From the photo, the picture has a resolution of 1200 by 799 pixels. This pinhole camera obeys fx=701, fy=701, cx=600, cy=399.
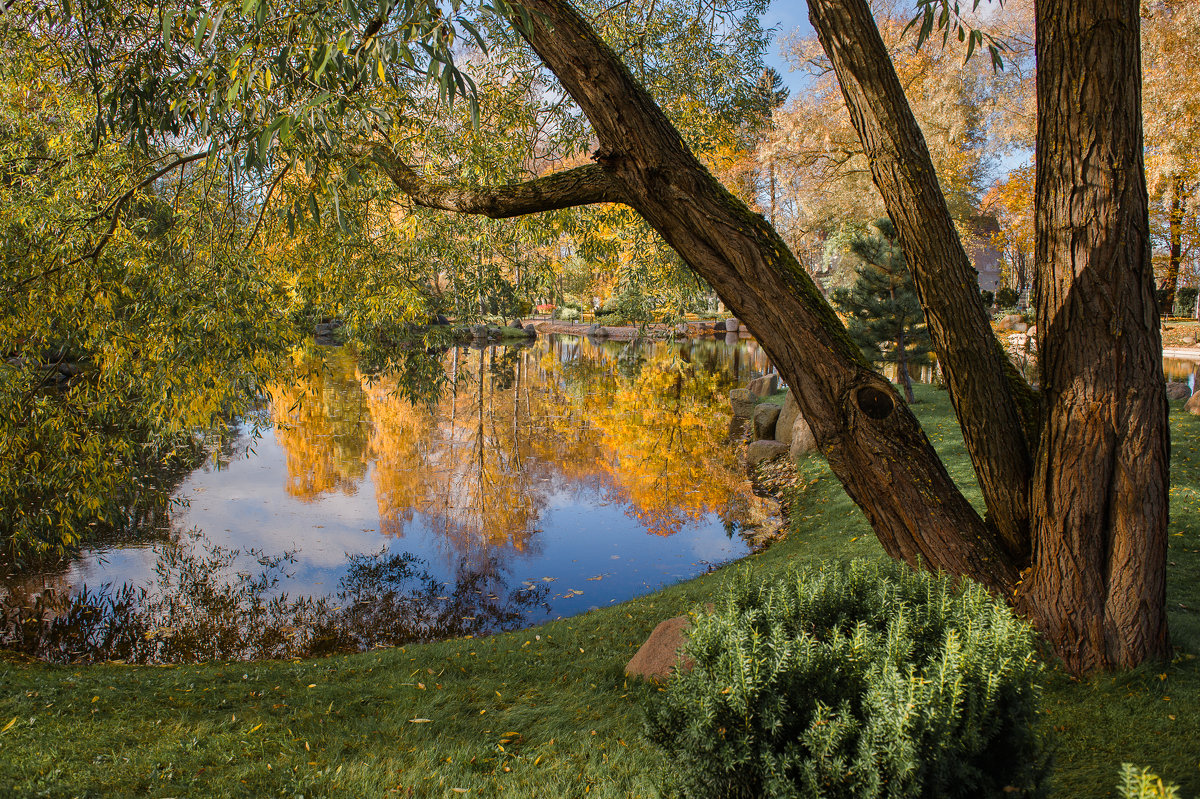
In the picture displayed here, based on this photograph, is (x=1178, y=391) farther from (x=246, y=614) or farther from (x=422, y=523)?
(x=246, y=614)

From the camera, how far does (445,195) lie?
15.3ft

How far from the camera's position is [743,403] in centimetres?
1739

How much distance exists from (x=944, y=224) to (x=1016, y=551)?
73.2 inches

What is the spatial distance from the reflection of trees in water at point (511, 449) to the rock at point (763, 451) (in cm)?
32

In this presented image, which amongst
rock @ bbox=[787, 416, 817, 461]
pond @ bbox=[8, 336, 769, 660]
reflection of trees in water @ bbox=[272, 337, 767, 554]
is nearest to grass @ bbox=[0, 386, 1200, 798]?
pond @ bbox=[8, 336, 769, 660]

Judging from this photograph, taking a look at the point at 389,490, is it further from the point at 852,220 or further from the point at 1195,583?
the point at 852,220

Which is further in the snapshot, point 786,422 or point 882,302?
point 882,302

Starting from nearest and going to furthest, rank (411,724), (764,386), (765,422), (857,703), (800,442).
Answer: (857,703)
(411,724)
(800,442)
(765,422)
(764,386)

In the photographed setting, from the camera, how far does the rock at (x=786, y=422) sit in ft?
43.1

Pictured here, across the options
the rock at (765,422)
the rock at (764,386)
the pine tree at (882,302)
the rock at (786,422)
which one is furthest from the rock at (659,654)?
the rock at (764,386)

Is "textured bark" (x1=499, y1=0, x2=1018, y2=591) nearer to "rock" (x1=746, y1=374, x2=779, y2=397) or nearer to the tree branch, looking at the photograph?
the tree branch

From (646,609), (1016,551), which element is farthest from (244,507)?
(1016,551)

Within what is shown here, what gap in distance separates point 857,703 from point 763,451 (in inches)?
426

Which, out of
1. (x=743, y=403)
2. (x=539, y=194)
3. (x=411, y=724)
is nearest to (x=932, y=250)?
(x=539, y=194)
